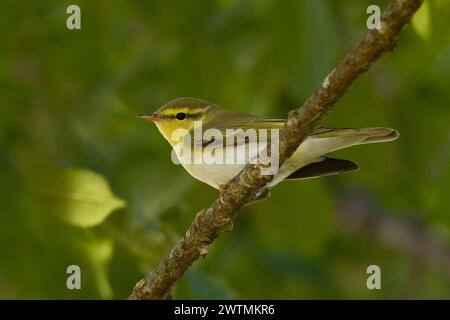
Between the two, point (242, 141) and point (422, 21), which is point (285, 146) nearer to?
point (422, 21)

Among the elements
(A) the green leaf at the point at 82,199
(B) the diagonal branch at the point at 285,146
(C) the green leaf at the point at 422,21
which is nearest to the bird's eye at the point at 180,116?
(A) the green leaf at the point at 82,199

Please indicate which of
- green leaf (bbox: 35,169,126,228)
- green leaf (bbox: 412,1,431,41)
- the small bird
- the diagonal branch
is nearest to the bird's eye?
the small bird

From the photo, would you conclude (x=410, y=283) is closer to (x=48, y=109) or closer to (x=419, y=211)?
(x=419, y=211)

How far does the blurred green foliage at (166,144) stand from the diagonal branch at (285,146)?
0.51 metres

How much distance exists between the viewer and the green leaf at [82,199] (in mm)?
3318

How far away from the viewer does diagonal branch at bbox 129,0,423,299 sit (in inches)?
76.4

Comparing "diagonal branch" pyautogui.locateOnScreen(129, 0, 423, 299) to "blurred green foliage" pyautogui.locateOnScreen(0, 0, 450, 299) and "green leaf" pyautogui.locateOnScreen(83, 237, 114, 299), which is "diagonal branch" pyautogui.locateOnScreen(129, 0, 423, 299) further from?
"green leaf" pyautogui.locateOnScreen(83, 237, 114, 299)

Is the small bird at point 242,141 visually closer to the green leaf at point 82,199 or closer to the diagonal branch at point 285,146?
the diagonal branch at point 285,146

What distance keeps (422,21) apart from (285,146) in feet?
1.80

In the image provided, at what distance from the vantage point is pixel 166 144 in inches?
201

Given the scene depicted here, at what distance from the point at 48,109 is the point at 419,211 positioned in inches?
92.2

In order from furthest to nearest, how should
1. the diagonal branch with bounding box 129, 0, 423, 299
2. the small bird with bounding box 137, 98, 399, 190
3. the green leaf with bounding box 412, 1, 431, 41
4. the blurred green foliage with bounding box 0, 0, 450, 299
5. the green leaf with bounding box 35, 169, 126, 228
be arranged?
the blurred green foliage with bounding box 0, 0, 450, 299, the green leaf with bounding box 35, 169, 126, 228, the small bird with bounding box 137, 98, 399, 190, the green leaf with bounding box 412, 1, 431, 41, the diagonal branch with bounding box 129, 0, 423, 299
